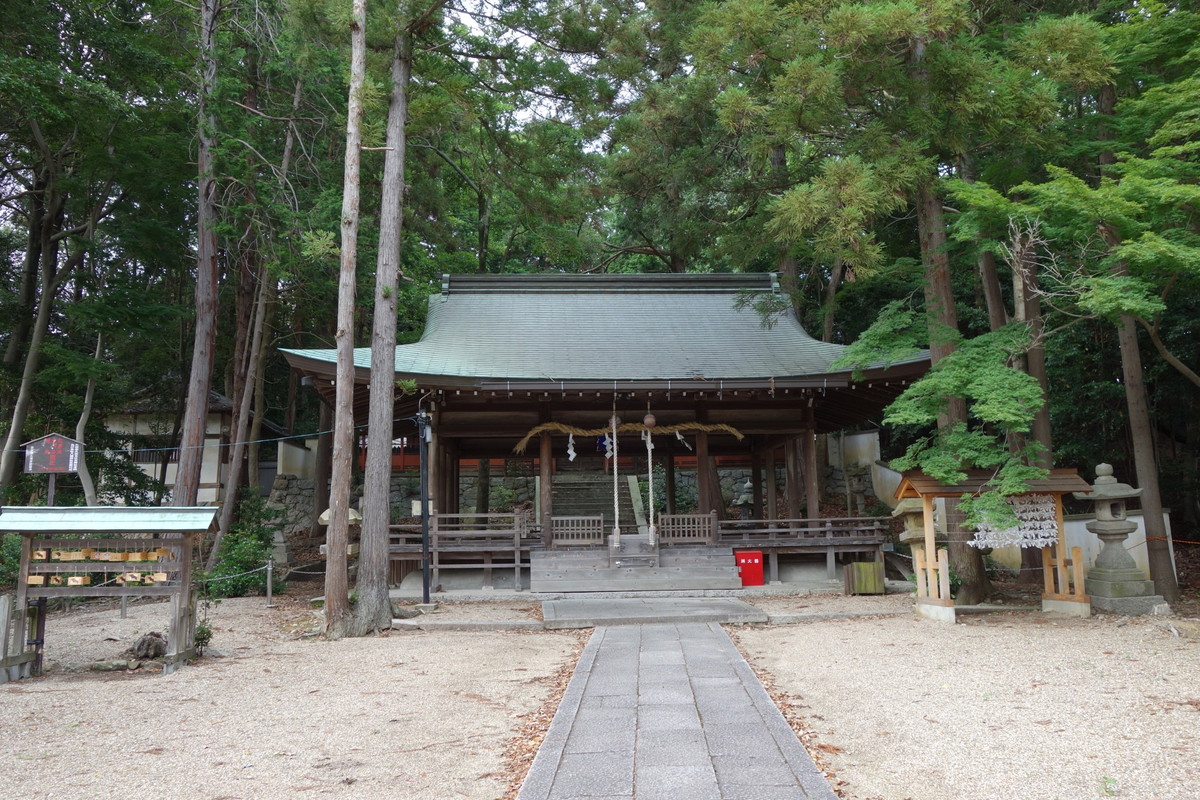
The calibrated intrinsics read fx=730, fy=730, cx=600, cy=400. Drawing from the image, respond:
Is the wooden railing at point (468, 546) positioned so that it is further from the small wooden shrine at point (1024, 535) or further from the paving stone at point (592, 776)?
the paving stone at point (592, 776)

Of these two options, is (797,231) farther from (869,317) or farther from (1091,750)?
(869,317)

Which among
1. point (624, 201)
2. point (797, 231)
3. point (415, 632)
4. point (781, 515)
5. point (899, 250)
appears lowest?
point (415, 632)

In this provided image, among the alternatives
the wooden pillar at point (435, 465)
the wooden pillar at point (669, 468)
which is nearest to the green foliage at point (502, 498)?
the wooden pillar at point (669, 468)

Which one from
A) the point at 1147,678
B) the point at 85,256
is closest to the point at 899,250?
the point at 1147,678

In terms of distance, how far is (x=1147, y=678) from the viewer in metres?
5.56

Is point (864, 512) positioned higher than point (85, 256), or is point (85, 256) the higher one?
point (85, 256)

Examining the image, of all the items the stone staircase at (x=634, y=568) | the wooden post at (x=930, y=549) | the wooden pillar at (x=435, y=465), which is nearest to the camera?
the wooden post at (x=930, y=549)

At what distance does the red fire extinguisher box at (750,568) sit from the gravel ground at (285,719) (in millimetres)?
4473

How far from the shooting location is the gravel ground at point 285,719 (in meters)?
3.80

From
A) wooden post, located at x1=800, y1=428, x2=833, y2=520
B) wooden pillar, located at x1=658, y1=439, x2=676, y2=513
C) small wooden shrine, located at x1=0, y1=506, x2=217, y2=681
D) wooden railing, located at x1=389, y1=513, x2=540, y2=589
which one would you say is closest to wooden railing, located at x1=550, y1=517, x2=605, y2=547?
wooden railing, located at x1=389, y1=513, x2=540, y2=589

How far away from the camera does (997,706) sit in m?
4.93

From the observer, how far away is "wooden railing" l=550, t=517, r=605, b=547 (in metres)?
12.1

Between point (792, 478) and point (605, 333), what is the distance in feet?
15.2

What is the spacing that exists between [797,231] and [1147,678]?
5572mm
